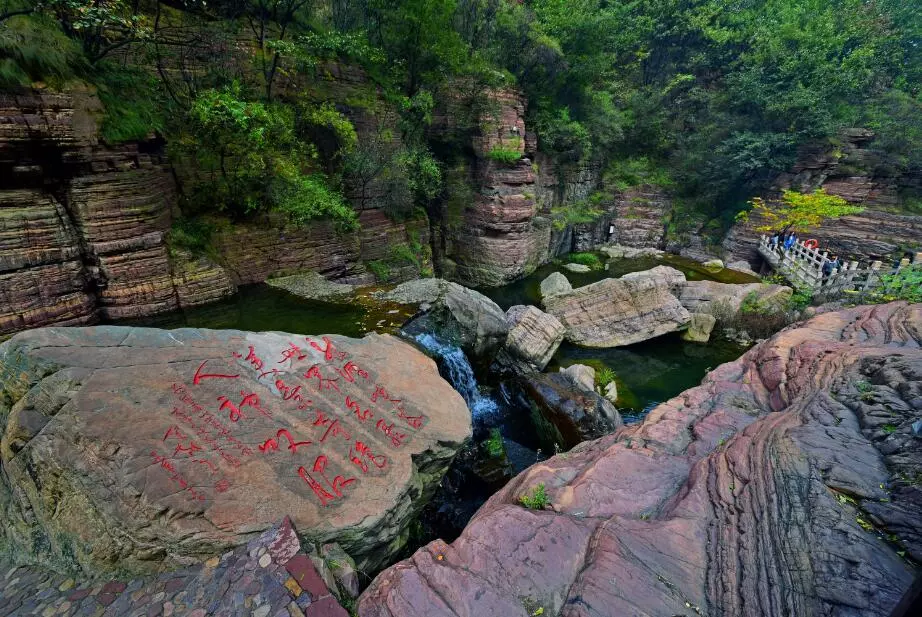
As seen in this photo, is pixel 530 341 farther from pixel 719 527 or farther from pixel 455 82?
pixel 455 82

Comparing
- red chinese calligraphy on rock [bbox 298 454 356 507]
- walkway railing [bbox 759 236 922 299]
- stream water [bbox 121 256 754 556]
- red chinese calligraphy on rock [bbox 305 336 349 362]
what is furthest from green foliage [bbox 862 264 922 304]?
red chinese calligraphy on rock [bbox 298 454 356 507]

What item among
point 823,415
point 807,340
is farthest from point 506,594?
point 807,340

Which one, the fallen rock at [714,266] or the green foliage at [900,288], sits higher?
the green foliage at [900,288]

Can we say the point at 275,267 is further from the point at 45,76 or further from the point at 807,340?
the point at 807,340

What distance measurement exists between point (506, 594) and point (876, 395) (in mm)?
5340

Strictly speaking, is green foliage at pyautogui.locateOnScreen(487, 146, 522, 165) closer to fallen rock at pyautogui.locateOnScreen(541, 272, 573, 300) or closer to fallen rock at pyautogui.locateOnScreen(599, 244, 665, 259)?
fallen rock at pyautogui.locateOnScreen(541, 272, 573, 300)

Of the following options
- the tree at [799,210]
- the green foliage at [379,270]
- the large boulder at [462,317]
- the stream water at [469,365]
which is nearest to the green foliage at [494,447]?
the stream water at [469,365]

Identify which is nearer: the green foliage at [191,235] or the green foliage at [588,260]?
the green foliage at [191,235]

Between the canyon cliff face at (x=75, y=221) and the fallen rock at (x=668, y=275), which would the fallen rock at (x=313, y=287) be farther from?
the fallen rock at (x=668, y=275)

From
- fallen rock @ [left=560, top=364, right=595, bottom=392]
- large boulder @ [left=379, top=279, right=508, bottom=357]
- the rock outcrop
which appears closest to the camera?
the rock outcrop

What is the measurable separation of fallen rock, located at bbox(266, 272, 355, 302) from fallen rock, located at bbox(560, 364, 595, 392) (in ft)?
20.6

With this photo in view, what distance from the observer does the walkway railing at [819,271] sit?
43.8 ft

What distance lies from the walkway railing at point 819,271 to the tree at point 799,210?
1.06 m

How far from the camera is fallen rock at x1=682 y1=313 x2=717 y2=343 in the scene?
1340cm
